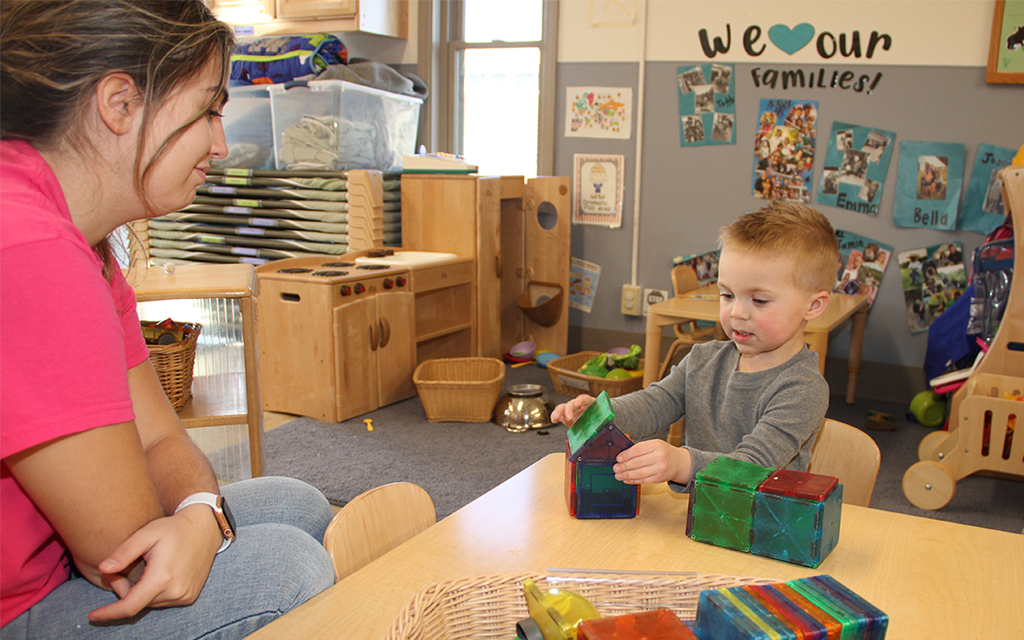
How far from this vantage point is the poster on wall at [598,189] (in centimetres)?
345

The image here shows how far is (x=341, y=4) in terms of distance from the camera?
3.42 meters

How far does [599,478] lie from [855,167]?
2.57 m

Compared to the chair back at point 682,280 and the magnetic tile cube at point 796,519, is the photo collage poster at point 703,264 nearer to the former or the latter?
the chair back at point 682,280

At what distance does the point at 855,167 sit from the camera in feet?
9.89

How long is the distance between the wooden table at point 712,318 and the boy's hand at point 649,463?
Result: 142 centimetres

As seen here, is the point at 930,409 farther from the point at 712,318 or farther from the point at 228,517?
the point at 228,517

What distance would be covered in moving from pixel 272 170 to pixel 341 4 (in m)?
0.81

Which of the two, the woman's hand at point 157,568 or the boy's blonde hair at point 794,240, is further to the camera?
the boy's blonde hair at point 794,240

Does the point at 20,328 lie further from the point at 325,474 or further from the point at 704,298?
the point at 704,298

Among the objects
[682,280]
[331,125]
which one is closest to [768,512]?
[682,280]

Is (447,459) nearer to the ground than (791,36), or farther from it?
nearer to the ground

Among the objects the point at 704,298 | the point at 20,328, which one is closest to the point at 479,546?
the point at 20,328

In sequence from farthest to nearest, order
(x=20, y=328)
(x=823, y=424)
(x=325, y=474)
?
1. (x=325, y=474)
2. (x=823, y=424)
3. (x=20, y=328)

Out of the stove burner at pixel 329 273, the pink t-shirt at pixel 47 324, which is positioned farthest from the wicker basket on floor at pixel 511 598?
the stove burner at pixel 329 273
